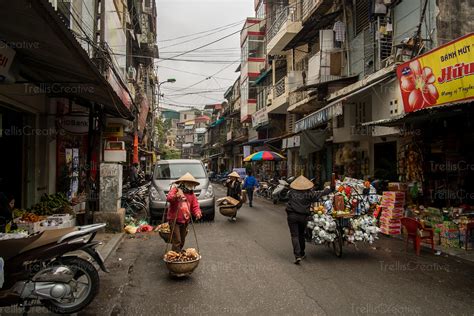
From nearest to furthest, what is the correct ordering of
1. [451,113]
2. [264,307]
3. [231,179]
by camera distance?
1. [264,307]
2. [451,113]
3. [231,179]

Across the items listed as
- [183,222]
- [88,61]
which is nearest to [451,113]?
[183,222]

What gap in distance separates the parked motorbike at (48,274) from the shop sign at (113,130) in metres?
7.49

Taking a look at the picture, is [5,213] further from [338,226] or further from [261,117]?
[261,117]

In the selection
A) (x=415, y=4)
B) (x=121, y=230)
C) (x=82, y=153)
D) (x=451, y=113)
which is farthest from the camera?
(x=82, y=153)

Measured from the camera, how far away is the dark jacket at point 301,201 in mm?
7672

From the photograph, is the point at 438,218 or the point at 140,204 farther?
the point at 140,204

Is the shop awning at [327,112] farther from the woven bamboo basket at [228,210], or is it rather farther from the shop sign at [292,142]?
the woven bamboo basket at [228,210]

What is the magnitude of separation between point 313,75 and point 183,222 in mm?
13828

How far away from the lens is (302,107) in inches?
880

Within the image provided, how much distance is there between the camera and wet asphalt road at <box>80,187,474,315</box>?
5.10 metres

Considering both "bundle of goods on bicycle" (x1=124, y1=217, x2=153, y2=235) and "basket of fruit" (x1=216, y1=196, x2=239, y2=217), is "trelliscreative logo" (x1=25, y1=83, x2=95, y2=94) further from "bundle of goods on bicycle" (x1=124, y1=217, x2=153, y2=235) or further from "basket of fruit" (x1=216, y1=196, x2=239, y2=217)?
"basket of fruit" (x1=216, y1=196, x2=239, y2=217)

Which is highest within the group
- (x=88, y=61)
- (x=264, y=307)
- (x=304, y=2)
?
(x=304, y=2)

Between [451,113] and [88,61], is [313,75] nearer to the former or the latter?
[451,113]

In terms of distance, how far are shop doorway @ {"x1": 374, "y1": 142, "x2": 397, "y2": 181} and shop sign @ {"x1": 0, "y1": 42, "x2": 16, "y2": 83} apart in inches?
472
